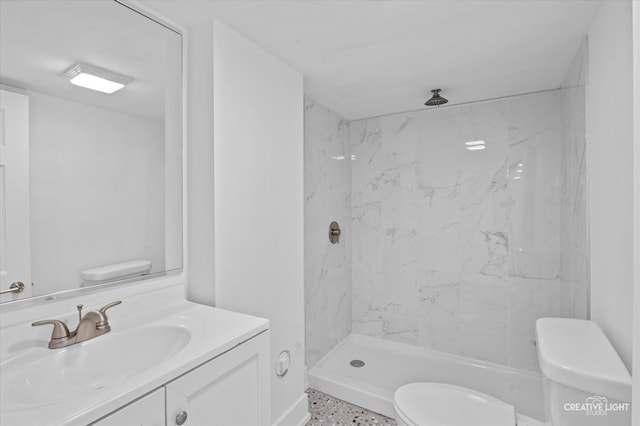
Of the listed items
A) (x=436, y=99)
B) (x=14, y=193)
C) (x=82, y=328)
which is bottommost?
(x=82, y=328)

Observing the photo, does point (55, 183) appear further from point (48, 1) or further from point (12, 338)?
point (48, 1)

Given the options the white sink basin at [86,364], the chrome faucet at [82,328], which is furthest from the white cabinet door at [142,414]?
the chrome faucet at [82,328]

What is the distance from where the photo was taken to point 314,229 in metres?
2.53

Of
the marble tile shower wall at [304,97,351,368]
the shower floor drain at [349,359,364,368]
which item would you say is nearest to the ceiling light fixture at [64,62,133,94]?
the marble tile shower wall at [304,97,351,368]

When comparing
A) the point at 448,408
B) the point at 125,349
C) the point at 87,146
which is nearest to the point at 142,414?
Answer: the point at 125,349

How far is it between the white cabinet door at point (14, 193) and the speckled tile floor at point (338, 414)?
1687 millimetres

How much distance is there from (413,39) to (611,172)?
105cm

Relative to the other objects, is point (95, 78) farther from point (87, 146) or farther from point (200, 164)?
point (200, 164)

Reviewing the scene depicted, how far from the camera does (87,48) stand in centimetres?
119

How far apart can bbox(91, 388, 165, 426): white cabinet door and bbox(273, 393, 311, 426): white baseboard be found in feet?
3.54

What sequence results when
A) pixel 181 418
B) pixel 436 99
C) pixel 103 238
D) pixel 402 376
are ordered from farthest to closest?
pixel 402 376
pixel 436 99
pixel 103 238
pixel 181 418

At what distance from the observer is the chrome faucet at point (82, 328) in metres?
1.01

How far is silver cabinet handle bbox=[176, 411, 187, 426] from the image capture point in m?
0.89

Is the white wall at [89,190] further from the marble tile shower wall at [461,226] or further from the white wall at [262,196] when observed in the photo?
the marble tile shower wall at [461,226]
